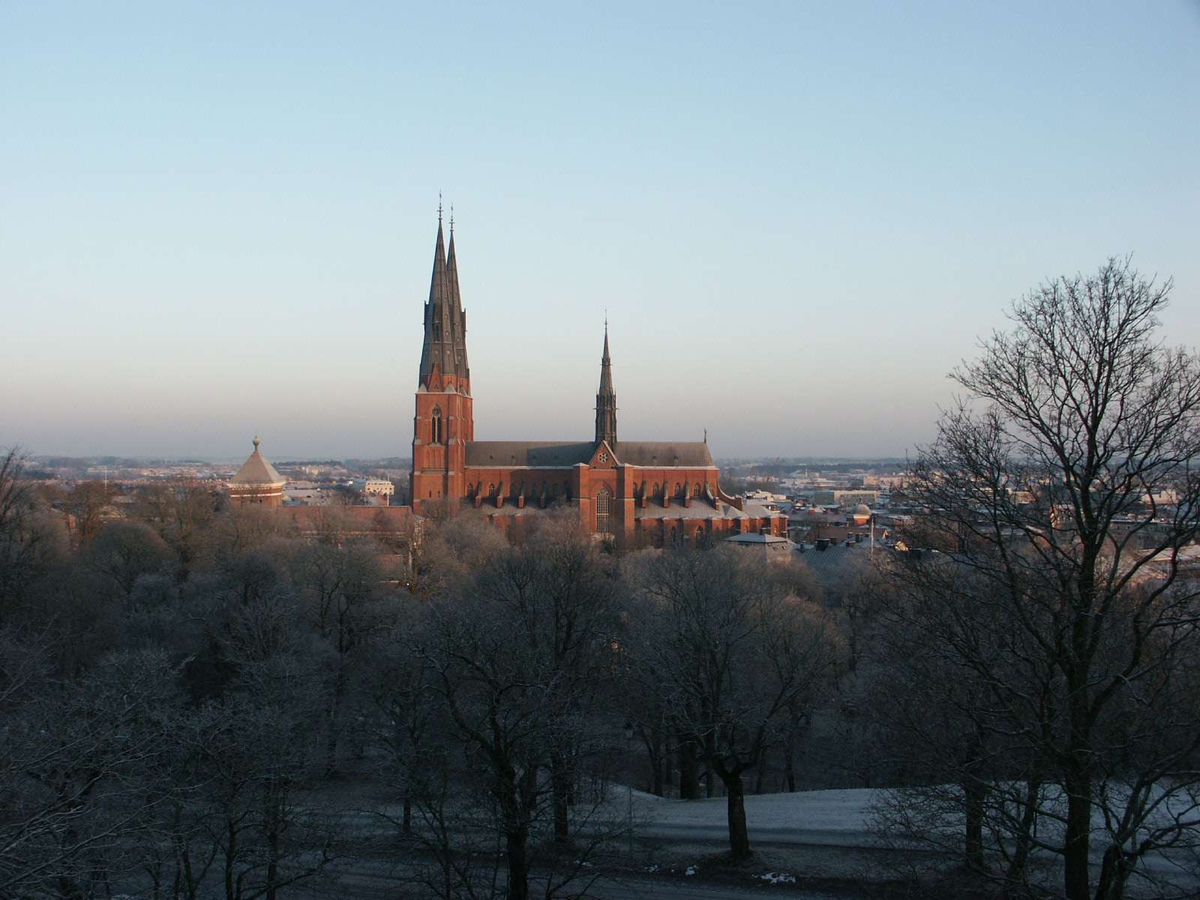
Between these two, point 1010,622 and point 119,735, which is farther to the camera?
point 119,735

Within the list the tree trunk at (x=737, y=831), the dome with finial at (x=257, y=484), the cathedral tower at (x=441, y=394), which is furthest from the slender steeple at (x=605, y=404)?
the tree trunk at (x=737, y=831)

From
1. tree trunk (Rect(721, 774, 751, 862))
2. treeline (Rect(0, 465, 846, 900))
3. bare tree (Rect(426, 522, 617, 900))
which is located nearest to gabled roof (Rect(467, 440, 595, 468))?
treeline (Rect(0, 465, 846, 900))

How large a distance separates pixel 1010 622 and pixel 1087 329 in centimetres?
370

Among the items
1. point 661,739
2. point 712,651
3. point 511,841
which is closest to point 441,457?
point 661,739

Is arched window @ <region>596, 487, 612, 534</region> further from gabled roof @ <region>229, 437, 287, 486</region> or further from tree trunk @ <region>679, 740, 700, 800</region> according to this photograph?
tree trunk @ <region>679, 740, 700, 800</region>

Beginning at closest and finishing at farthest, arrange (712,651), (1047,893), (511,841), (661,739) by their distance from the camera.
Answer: (1047,893)
(511,841)
(712,651)
(661,739)

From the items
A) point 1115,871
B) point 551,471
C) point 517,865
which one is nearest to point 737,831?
point 517,865

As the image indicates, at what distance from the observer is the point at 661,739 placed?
3088 cm

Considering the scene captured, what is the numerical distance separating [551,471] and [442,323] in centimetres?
1715

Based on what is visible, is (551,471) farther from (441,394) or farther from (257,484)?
(257,484)

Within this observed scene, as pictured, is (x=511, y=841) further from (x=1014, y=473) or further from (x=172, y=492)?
(x=172, y=492)

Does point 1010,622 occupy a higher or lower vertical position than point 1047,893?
higher

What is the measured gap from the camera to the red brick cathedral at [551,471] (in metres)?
80.0

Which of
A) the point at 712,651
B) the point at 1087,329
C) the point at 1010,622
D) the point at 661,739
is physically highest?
the point at 1087,329
